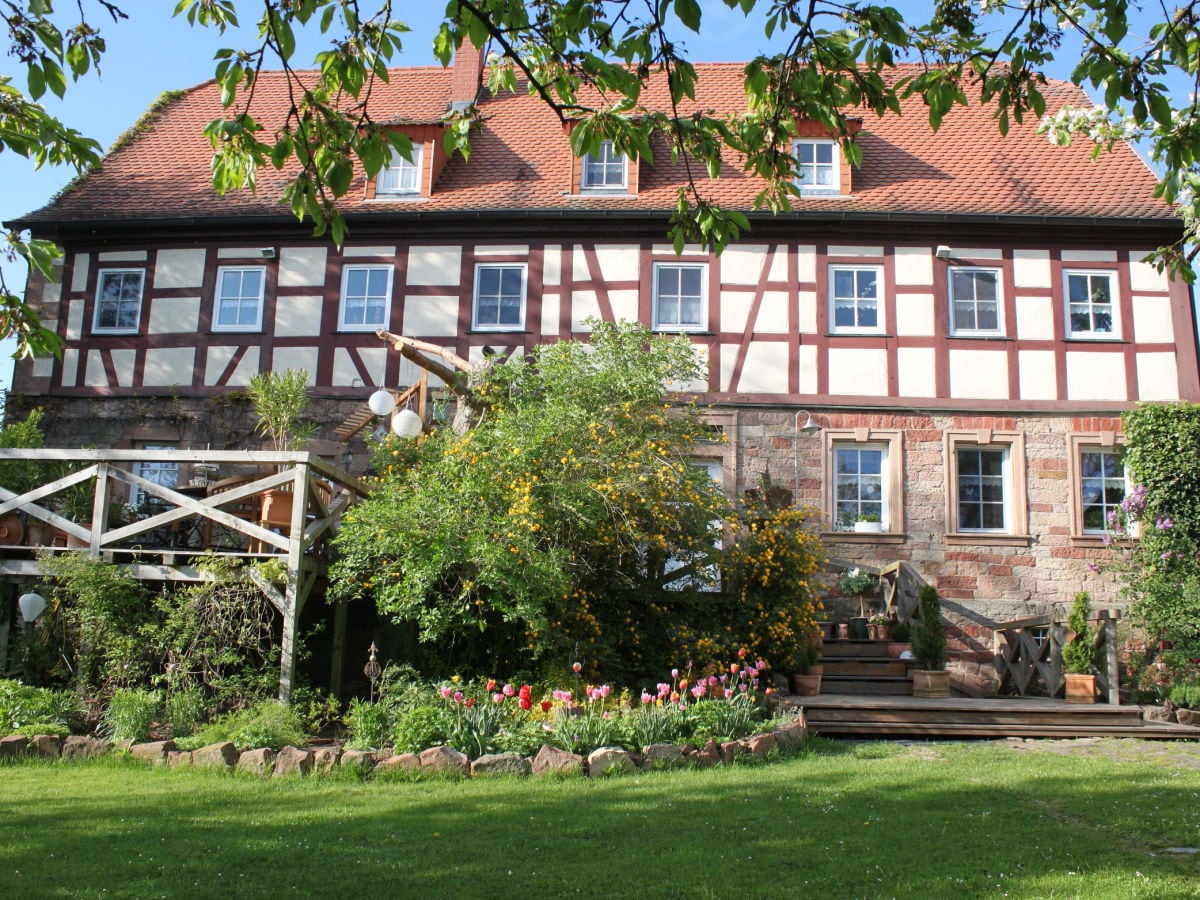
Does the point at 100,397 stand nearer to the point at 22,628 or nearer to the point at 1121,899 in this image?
the point at 22,628

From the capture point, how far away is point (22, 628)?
10.4m

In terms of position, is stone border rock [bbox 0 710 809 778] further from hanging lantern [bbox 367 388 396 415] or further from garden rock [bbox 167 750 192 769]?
hanging lantern [bbox 367 388 396 415]

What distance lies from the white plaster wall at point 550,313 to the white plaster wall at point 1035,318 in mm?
5783

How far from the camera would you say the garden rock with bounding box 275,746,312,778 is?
24.9ft

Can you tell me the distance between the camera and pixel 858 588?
12.8 metres

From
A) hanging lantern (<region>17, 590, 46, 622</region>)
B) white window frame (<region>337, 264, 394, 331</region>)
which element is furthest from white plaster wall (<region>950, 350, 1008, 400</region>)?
hanging lantern (<region>17, 590, 46, 622</region>)

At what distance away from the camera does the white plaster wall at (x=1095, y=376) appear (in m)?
13.6

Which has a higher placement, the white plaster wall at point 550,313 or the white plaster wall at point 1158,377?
the white plaster wall at point 550,313

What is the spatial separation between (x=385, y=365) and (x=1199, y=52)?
35.5 feet

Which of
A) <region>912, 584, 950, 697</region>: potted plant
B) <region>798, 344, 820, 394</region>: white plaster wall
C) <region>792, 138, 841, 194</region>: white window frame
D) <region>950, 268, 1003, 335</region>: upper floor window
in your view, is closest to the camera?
<region>912, 584, 950, 697</region>: potted plant

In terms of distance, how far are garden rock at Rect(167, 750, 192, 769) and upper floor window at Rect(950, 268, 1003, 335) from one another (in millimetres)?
10208

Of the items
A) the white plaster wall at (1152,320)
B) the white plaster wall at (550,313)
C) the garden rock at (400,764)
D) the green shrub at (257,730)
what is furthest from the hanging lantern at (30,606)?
the white plaster wall at (1152,320)

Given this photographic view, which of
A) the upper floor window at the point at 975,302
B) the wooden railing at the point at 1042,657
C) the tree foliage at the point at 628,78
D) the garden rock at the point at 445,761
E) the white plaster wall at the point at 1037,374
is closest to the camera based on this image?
the tree foliage at the point at 628,78

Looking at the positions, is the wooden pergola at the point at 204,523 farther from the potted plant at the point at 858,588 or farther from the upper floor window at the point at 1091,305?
the upper floor window at the point at 1091,305
